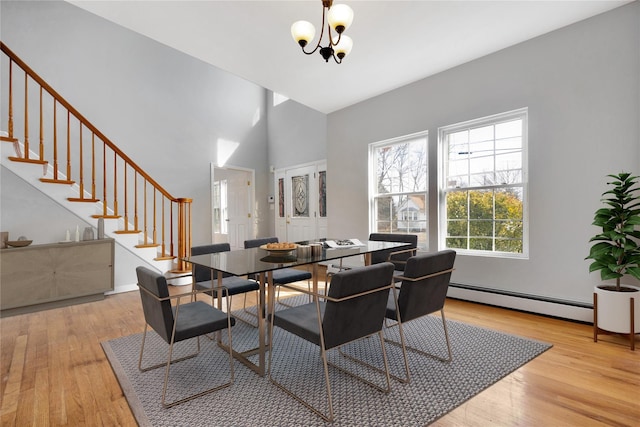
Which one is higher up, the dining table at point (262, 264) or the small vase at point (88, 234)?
the small vase at point (88, 234)

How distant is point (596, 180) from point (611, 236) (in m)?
0.66

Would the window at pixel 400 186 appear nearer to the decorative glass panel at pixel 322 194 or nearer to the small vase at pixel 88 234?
the decorative glass panel at pixel 322 194

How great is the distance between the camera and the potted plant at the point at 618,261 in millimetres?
2580

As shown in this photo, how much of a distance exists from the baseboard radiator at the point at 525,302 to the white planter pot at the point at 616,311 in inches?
15.7

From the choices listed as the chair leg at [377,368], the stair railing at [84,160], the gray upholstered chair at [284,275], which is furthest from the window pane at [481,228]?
the stair railing at [84,160]

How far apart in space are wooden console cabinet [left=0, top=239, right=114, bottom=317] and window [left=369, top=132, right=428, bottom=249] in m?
3.73

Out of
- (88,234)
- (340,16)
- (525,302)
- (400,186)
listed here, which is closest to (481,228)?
(525,302)

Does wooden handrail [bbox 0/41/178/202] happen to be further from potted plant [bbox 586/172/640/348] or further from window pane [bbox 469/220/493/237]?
potted plant [bbox 586/172/640/348]

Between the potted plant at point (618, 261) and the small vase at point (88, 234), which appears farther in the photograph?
the small vase at point (88, 234)

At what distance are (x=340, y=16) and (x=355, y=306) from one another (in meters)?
1.97

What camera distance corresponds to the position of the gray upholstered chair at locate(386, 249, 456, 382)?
2.11m

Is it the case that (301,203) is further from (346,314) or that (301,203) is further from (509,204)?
(346,314)

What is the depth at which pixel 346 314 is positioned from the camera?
180 cm

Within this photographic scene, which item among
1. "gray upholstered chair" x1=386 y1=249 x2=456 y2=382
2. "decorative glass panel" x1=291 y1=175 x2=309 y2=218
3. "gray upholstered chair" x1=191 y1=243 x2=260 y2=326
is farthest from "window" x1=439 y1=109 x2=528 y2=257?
"decorative glass panel" x1=291 y1=175 x2=309 y2=218
